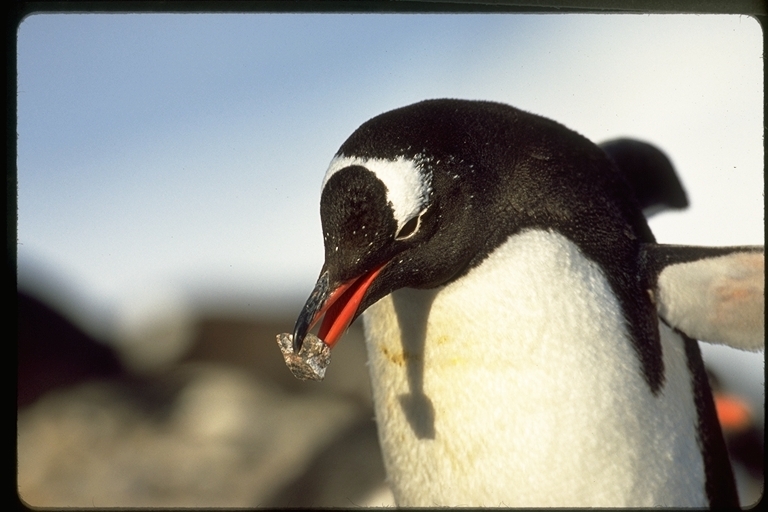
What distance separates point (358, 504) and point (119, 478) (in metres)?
1.20

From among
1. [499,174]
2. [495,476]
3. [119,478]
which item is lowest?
[119,478]

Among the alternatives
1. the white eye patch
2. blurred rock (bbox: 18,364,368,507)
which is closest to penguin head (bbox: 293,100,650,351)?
the white eye patch

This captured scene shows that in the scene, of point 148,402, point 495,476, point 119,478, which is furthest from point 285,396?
point 495,476

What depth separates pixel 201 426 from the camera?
2906 millimetres

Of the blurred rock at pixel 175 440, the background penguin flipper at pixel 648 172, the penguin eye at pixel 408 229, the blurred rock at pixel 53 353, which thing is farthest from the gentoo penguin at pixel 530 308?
the blurred rock at pixel 53 353

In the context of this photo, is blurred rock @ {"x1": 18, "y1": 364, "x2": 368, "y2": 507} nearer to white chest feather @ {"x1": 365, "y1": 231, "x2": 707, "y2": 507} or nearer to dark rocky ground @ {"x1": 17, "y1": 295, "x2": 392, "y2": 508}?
dark rocky ground @ {"x1": 17, "y1": 295, "x2": 392, "y2": 508}

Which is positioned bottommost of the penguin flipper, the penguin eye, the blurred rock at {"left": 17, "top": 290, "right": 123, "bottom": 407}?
the blurred rock at {"left": 17, "top": 290, "right": 123, "bottom": 407}

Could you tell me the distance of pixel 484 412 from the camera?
1.00m

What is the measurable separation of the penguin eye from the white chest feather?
0.12 meters

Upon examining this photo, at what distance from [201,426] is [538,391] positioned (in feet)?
7.14

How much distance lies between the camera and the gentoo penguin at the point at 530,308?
95 centimetres

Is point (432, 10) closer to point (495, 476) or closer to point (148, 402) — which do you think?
point (495, 476)

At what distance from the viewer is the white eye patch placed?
0.90 m

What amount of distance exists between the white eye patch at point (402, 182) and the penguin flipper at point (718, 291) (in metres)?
0.35
